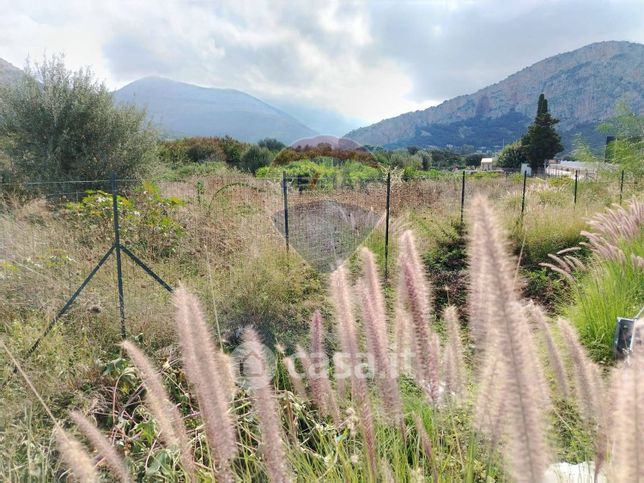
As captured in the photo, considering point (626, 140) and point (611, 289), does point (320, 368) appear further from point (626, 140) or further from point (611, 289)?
point (626, 140)

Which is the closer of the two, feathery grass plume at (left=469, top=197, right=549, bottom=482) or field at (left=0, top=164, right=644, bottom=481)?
feathery grass plume at (left=469, top=197, right=549, bottom=482)

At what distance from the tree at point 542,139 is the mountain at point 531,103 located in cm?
7073

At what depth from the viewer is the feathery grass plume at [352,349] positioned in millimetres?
936

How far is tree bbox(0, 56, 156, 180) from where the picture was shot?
9219mm

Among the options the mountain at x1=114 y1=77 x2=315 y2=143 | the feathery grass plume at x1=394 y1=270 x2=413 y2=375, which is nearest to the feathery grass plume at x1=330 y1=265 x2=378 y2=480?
the feathery grass plume at x1=394 y1=270 x2=413 y2=375

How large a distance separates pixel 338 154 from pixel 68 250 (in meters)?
3.60

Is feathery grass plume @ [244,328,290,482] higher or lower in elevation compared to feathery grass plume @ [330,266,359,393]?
lower

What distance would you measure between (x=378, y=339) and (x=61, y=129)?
10.6m

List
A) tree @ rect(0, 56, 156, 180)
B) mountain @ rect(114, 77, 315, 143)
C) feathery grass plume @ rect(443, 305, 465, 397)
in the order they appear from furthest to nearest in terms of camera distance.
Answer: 1. mountain @ rect(114, 77, 315, 143)
2. tree @ rect(0, 56, 156, 180)
3. feathery grass plume @ rect(443, 305, 465, 397)

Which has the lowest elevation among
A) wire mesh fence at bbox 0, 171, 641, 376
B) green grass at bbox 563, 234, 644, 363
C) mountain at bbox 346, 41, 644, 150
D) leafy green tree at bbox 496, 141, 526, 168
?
green grass at bbox 563, 234, 644, 363

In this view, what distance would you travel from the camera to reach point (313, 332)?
43.1 inches

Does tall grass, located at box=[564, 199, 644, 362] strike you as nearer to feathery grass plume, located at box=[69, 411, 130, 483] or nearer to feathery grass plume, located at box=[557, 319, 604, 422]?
feathery grass plume, located at box=[557, 319, 604, 422]

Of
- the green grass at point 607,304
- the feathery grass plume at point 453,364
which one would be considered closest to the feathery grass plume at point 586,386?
the feathery grass plume at point 453,364

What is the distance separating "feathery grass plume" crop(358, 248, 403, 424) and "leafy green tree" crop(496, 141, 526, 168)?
165 feet
